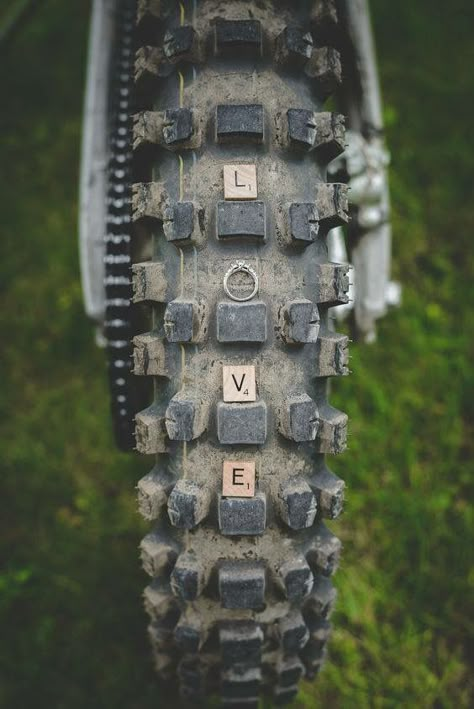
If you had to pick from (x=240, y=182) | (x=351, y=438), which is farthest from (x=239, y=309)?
(x=351, y=438)

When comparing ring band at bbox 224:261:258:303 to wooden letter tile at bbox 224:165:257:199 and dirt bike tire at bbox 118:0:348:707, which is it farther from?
wooden letter tile at bbox 224:165:257:199

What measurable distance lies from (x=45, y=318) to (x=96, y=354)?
0.27m

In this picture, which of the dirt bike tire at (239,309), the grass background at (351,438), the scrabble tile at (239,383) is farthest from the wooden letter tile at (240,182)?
the grass background at (351,438)

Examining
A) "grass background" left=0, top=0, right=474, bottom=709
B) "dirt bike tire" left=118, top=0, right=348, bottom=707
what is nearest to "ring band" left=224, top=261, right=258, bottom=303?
"dirt bike tire" left=118, top=0, right=348, bottom=707

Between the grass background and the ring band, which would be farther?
the grass background

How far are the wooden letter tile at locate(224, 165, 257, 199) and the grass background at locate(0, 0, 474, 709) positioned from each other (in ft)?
3.86

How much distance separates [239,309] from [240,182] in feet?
0.74

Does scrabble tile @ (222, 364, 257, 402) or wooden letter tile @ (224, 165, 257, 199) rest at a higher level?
wooden letter tile @ (224, 165, 257, 199)

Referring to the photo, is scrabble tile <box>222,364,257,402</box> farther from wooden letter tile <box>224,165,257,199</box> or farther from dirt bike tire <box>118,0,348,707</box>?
wooden letter tile <box>224,165,257,199</box>

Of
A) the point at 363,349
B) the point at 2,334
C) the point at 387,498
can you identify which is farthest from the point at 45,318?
the point at 387,498

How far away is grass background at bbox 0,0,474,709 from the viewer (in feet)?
5.41

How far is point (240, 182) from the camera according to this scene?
1022 mm

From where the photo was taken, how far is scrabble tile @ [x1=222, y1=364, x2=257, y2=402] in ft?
3.37

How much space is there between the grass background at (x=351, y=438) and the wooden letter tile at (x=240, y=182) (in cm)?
118
